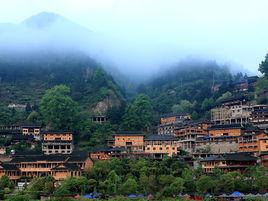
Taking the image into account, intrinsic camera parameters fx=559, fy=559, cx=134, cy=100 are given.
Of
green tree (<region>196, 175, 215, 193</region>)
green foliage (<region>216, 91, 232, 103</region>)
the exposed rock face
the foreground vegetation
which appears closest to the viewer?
green tree (<region>196, 175, 215, 193</region>)

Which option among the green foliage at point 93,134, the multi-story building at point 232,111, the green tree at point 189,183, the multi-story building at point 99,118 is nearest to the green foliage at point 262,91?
the multi-story building at point 232,111

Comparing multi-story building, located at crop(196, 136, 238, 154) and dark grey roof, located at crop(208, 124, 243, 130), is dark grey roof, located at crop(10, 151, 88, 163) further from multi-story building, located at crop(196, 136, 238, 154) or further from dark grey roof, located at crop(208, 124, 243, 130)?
dark grey roof, located at crop(208, 124, 243, 130)

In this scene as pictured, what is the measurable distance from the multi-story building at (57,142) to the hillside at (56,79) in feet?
31.0

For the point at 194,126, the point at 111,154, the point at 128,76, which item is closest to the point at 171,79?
the point at 128,76

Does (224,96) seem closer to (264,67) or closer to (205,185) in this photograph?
(264,67)

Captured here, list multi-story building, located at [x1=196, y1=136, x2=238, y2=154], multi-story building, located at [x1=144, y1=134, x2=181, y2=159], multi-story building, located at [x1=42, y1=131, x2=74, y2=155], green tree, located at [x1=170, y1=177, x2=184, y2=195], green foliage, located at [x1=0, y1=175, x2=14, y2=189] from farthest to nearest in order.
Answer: multi-story building, located at [x1=42, y1=131, x2=74, y2=155] < multi-story building, located at [x1=144, y1=134, x2=181, y2=159] < multi-story building, located at [x1=196, y1=136, x2=238, y2=154] < green foliage, located at [x1=0, y1=175, x2=14, y2=189] < green tree, located at [x1=170, y1=177, x2=184, y2=195]

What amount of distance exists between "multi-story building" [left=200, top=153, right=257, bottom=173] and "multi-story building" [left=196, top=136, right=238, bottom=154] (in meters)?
3.65

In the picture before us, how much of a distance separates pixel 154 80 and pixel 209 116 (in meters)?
26.5

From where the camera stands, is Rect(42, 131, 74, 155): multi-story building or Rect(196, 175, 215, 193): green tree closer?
Rect(196, 175, 215, 193): green tree

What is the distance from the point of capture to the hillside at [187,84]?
64.0 m

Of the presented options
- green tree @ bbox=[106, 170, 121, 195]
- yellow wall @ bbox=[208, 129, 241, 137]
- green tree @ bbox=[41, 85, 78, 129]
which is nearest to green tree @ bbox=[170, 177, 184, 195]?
green tree @ bbox=[106, 170, 121, 195]

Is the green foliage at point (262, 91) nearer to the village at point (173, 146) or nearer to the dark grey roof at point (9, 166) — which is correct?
the village at point (173, 146)

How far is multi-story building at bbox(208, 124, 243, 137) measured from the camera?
46.5 metres

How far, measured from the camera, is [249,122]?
4994 cm
